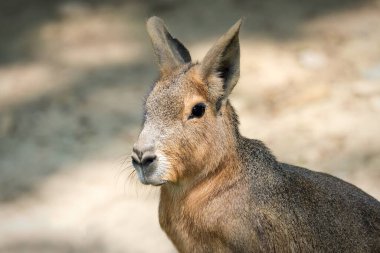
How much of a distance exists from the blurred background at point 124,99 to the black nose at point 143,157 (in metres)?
1.48

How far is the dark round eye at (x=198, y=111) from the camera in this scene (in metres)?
4.02

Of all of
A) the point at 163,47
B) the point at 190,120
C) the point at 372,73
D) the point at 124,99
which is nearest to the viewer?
the point at 190,120

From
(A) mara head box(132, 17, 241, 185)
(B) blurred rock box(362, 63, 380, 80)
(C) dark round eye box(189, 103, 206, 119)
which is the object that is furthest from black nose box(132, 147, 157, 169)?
(B) blurred rock box(362, 63, 380, 80)

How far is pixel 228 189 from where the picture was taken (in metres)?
4.18

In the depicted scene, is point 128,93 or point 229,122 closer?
point 229,122

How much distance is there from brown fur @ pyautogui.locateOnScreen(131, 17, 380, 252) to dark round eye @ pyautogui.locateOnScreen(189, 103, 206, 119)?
0.06 ft

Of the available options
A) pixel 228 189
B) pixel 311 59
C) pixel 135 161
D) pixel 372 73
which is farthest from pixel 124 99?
pixel 135 161

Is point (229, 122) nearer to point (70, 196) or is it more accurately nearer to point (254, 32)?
point (70, 196)

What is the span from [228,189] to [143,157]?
0.55 metres

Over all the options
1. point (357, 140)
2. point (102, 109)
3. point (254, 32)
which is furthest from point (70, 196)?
point (254, 32)

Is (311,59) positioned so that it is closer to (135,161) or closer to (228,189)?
(228,189)

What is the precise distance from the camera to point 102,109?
6672 mm

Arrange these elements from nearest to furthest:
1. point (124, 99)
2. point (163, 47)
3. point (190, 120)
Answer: point (190, 120) < point (163, 47) < point (124, 99)

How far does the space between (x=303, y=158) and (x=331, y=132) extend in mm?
353
